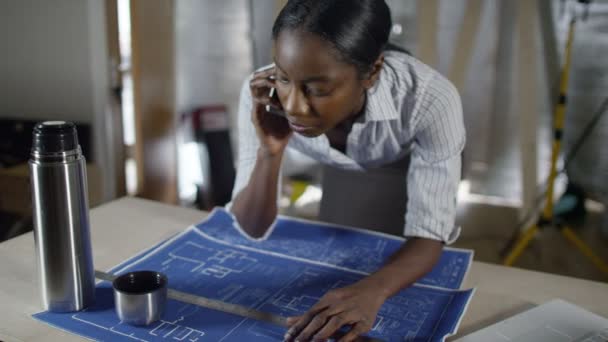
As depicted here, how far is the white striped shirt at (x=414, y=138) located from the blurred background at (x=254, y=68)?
4.74ft

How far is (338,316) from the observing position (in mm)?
812

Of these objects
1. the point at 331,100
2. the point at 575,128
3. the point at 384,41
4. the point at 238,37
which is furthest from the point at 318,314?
the point at 238,37

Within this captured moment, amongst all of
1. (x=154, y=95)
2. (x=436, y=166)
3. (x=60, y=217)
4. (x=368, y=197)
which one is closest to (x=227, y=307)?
(x=60, y=217)

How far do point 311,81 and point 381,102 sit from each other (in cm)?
33

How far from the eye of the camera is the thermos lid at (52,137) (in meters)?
0.82

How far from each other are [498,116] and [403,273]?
227cm

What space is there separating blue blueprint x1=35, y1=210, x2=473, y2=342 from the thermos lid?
259mm

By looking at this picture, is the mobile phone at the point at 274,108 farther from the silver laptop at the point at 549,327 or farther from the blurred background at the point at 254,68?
the blurred background at the point at 254,68

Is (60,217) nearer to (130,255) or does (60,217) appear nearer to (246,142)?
(130,255)

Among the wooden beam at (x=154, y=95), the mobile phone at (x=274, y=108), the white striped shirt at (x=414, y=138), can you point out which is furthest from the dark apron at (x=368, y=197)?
the wooden beam at (x=154, y=95)

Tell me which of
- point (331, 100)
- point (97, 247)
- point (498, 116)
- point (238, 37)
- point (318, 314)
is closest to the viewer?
point (318, 314)

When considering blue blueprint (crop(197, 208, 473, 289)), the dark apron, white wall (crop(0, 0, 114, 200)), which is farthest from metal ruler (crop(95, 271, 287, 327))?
white wall (crop(0, 0, 114, 200))

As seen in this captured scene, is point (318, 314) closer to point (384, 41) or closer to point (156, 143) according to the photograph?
point (384, 41)

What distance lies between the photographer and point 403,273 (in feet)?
3.23
